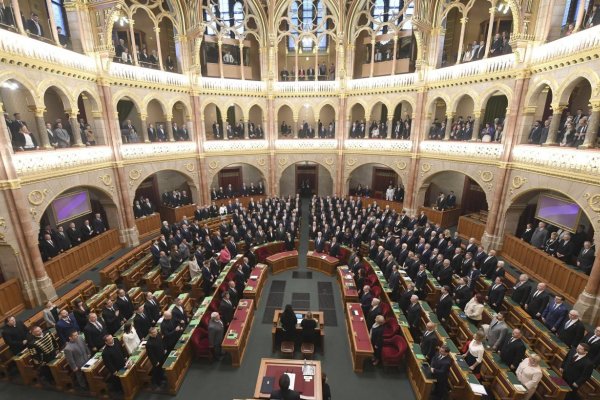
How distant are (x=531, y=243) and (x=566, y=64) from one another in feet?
22.7

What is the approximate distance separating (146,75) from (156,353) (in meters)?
14.2

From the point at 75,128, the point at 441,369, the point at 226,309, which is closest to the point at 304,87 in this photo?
the point at 75,128

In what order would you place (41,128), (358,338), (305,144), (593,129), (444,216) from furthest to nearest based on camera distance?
(305,144) → (444,216) → (41,128) → (593,129) → (358,338)

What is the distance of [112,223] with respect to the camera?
15.3m

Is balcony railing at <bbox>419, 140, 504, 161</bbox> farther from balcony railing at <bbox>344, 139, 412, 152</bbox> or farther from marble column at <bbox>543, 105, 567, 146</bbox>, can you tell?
marble column at <bbox>543, 105, 567, 146</bbox>

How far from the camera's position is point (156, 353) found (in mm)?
7160

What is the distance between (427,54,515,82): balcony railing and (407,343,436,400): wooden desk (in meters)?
12.8

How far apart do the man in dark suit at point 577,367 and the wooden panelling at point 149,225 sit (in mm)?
17693

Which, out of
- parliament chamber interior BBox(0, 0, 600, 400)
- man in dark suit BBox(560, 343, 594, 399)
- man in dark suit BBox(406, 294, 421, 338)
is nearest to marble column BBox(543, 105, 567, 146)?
parliament chamber interior BBox(0, 0, 600, 400)

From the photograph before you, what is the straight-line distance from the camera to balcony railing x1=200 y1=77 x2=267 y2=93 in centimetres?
1867

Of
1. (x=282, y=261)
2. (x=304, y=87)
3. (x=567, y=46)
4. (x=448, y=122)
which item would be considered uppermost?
(x=567, y=46)

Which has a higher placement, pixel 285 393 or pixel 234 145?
pixel 234 145

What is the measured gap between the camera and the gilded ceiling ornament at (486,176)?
46.6ft

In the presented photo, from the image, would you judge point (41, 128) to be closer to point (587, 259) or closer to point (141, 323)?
point (141, 323)
